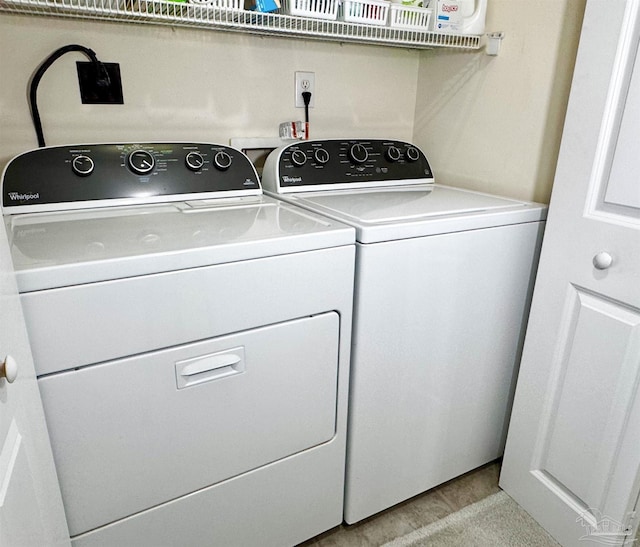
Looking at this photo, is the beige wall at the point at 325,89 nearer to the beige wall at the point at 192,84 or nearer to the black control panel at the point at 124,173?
the beige wall at the point at 192,84

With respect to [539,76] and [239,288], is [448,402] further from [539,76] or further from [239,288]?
[539,76]

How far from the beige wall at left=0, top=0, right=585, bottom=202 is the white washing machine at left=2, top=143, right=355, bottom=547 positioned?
20cm

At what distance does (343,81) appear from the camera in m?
1.75

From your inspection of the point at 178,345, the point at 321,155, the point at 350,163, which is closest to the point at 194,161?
the point at 321,155

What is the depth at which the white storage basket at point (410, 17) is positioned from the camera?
1.43m

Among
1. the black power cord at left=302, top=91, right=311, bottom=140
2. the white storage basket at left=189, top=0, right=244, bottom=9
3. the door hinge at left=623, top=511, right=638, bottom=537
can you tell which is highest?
the white storage basket at left=189, top=0, right=244, bottom=9

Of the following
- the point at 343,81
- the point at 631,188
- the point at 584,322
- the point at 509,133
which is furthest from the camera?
the point at 343,81

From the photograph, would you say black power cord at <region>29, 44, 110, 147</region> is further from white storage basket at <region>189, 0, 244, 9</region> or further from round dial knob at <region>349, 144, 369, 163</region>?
round dial knob at <region>349, 144, 369, 163</region>

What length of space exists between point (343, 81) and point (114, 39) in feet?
2.56

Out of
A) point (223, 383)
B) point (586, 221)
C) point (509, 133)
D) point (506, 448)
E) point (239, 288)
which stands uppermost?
point (509, 133)

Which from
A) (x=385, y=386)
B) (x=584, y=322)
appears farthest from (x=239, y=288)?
(x=584, y=322)

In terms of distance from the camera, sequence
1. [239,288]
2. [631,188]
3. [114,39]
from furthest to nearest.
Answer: [114,39], [631,188], [239,288]

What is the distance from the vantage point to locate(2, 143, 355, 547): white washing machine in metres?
0.87

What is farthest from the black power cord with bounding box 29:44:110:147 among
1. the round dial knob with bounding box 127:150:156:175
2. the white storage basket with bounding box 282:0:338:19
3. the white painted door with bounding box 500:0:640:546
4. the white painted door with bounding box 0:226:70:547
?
the white painted door with bounding box 500:0:640:546
